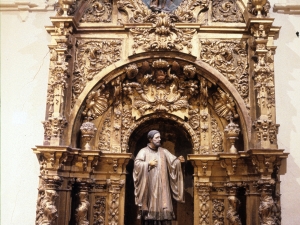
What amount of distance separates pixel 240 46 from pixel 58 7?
9.43 feet

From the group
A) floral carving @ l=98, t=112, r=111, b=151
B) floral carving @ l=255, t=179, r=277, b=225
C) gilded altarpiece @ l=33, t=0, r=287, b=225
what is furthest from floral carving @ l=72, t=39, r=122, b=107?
floral carving @ l=255, t=179, r=277, b=225

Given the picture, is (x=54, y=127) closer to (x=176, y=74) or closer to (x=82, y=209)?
(x=82, y=209)

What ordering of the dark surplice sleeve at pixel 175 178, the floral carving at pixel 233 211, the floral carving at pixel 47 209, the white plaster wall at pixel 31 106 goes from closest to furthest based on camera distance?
the floral carving at pixel 47 209 → the dark surplice sleeve at pixel 175 178 → the floral carving at pixel 233 211 → the white plaster wall at pixel 31 106

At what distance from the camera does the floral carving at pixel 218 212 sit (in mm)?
6215

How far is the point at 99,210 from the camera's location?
634 cm

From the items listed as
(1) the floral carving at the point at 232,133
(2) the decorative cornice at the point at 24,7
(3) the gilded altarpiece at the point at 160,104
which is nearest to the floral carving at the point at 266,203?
(3) the gilded altarpiece at the point at 160,104

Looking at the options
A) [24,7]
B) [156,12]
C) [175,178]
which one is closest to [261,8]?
[156,12]

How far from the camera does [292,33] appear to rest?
6555mm

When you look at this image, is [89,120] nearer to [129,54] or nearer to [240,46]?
[129,54]

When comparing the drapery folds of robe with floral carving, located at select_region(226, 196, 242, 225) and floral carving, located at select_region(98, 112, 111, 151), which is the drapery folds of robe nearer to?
floral carving, located at select_region(226, 196, 242, 225)

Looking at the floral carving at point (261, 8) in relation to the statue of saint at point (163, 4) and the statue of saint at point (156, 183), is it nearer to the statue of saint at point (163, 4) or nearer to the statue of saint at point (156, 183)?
the statue of saint at point (163, 4)

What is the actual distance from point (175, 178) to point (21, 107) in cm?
258

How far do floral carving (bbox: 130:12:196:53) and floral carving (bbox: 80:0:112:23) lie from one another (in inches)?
21.4

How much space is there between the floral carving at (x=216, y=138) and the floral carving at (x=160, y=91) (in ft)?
1.66
